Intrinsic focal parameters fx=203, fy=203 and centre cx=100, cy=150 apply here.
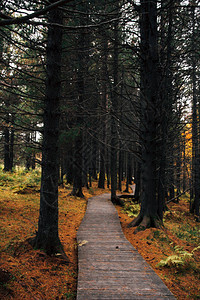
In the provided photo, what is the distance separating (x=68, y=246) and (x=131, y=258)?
2.00 m

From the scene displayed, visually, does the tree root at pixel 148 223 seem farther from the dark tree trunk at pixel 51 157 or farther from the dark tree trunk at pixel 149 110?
the dark tree trunk at pixel 51 157

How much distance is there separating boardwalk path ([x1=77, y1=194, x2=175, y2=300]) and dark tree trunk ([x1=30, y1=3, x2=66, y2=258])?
99 cm

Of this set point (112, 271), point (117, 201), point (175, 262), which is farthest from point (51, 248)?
point (117, 201)

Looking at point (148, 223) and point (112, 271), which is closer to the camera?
point (112, 271)

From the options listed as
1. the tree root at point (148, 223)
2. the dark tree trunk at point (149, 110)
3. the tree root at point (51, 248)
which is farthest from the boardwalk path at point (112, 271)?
the dark tree trunk at point (149, 110)

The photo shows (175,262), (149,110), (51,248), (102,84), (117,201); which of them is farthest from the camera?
(117,201)

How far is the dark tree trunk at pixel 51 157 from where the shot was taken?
200 inches

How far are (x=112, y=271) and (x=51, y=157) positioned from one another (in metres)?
2.95

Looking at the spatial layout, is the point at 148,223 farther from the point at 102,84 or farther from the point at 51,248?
the point at 102,84

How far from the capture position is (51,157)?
511 centimetres

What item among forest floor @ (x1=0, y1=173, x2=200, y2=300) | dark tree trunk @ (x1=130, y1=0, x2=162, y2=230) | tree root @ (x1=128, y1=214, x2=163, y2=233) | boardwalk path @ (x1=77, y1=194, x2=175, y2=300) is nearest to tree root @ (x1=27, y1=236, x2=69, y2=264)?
forest floor @ (x1=0, y1=173, x2=200, y2=300)

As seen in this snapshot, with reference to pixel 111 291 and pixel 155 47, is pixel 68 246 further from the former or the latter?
pixel 155 47

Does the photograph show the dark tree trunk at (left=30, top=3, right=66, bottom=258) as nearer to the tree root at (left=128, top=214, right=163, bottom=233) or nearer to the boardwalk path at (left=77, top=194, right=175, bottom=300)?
the boardwalk path at (left=77, top=194, right=175, bottom=300)

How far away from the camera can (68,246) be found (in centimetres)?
608
